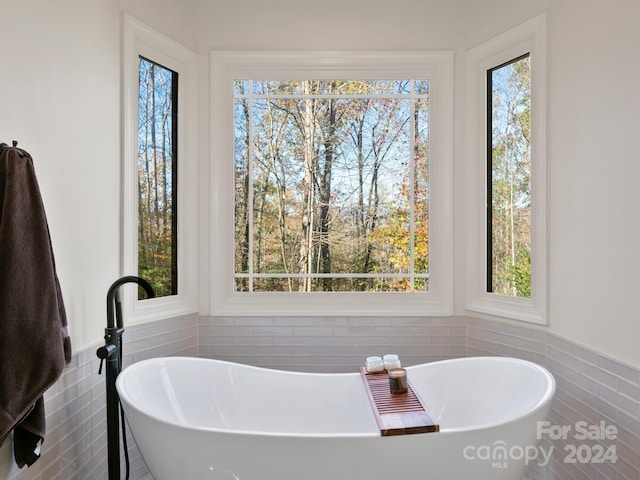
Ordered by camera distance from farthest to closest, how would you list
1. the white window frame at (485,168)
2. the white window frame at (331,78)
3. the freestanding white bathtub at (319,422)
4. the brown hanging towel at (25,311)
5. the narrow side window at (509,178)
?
1. the white window frame at (331,78)
2. the narrow side window at (509,178)
3. the white window frame at (485,168)
4. the freestanding white bathtub at (319,422)
5. the brown hanging towel at (25,311)

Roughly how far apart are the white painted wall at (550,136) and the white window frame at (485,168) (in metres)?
0.06

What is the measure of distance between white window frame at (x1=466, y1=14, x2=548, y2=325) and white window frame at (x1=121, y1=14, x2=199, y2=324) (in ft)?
5.81

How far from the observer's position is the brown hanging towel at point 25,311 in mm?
1350

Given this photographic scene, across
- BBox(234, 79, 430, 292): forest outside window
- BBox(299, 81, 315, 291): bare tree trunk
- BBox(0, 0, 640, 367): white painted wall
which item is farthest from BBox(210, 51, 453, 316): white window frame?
BBox(0, 0, 640, 367): white painted wall

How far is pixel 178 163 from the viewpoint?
258cm

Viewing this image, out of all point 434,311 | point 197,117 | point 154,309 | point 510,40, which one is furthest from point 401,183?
point 154,309

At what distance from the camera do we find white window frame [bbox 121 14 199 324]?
2248 millimetres

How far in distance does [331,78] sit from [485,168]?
1.15 metres

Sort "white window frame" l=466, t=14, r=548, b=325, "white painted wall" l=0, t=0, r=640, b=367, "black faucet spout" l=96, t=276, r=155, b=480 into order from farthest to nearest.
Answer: "white window frame" l=466, t=14, r=548, b=325
"black faucet spout" l=96, t=276, r=155, b=480
"white painted wall" l=0, t=0, r=640, b=367

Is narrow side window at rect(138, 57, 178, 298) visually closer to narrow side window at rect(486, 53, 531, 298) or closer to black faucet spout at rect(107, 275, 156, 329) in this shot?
black faucet spout at rect(107, 275, 156, 329)

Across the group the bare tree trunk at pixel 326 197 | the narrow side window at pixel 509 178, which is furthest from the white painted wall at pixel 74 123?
the narrow side window at pixel 509 178

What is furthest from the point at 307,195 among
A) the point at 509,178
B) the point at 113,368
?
the point at 113,368

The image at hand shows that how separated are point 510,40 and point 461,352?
1.93m

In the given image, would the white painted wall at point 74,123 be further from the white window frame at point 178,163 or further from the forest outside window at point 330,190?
the forest outside window at point 330,190
